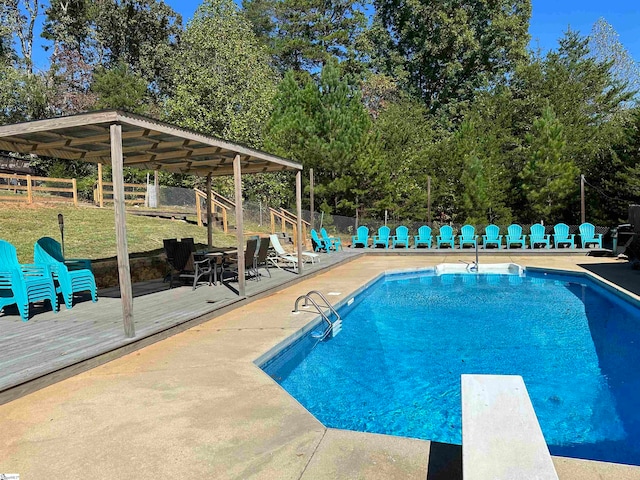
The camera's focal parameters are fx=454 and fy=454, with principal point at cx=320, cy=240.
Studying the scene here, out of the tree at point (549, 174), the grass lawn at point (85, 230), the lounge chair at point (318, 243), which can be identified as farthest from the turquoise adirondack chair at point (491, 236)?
the grass lawn at point (85, 230)

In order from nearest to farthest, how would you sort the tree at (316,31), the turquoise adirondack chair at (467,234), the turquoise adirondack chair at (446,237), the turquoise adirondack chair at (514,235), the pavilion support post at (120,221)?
the pavilion support post at (120,221) → the turquoise adirondack chair at (514,235) → the turquoise adirondack chair at (467,234) → the turquoise adirondack chair at (446,237) → the tree at (316,31)

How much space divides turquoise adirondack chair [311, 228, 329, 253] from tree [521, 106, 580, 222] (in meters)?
7.76

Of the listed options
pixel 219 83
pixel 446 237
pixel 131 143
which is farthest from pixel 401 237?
pixel 131 143

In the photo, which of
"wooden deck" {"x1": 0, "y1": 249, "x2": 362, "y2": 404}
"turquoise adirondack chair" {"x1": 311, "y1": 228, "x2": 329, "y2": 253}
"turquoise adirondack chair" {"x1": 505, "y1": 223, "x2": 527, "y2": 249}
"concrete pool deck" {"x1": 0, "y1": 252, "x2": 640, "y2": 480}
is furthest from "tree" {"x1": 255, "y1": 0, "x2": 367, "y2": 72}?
"concrete pool deck" {"x1": 0, "y1": 252, "x2": 640, "y2": 480}

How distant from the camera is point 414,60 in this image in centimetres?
2969

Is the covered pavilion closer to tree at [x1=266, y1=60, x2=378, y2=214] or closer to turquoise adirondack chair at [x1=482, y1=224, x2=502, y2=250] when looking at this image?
tree at [x1=266, y1=60, x2=378, y2=214]

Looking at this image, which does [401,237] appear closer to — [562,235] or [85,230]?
[562,235]

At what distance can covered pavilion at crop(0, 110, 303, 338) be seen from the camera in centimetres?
443

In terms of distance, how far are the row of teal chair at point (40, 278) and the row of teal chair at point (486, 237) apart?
35.0 feet

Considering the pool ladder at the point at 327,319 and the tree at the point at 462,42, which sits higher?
the tree at the point at 462,42

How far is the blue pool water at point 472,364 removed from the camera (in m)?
3.71

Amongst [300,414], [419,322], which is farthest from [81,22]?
[300,414]

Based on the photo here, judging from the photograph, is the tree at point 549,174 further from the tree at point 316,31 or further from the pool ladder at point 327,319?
the tree at point 316,31

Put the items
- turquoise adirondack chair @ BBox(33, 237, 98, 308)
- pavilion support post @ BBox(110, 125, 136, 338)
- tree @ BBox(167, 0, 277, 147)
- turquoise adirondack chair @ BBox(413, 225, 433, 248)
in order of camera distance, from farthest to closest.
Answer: tree @ BBox(167, 0, 277, 147), turquoise adirondack chair @ BBox(413, 225, 433, 248), turquoise adirondack chair @ BBox(33, 237, 98, 308), pavilion support post @ BBox(110, 125, 136, 338)
